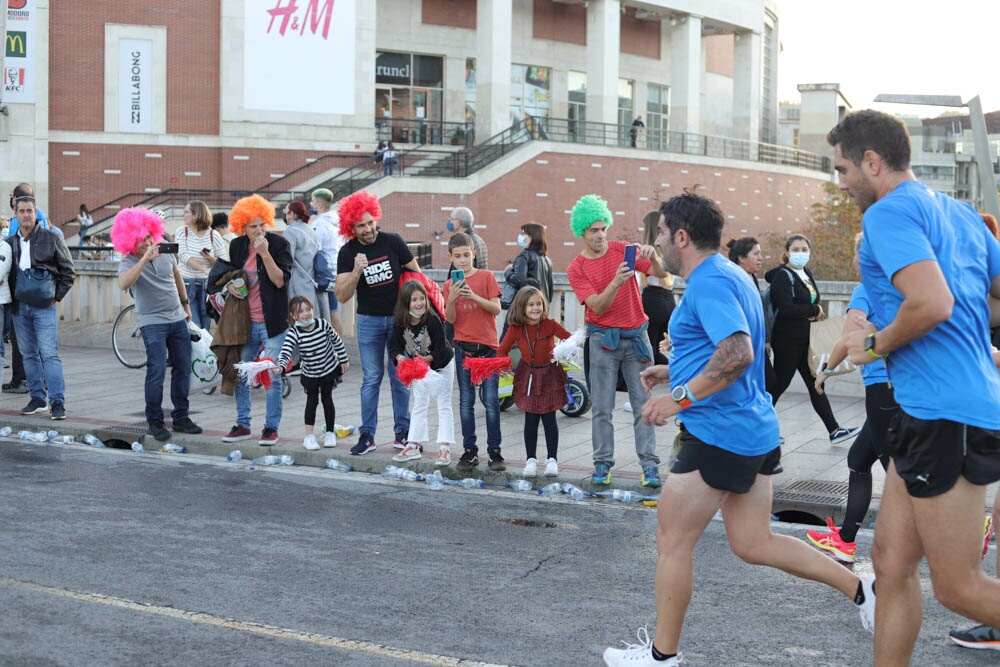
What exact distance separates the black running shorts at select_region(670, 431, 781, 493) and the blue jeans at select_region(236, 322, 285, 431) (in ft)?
19.9

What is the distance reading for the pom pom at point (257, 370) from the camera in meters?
9.82

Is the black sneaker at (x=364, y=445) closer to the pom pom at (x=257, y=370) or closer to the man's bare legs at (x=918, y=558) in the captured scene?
the pom pom at (x=257, y=370)

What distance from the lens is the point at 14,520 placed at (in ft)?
23.6

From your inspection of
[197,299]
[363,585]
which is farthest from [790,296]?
[197,299]

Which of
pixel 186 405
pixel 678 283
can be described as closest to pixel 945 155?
pixel 678 283

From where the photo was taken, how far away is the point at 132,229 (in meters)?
10.2

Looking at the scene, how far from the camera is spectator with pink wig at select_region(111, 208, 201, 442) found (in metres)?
10.3

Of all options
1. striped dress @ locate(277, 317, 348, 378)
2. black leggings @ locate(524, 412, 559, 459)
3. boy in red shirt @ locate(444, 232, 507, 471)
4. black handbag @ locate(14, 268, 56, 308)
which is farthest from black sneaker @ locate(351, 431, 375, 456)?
→ black handbag @ locate(14, 268, 56, 308)

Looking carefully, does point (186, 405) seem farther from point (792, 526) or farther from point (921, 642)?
point (921, 642)

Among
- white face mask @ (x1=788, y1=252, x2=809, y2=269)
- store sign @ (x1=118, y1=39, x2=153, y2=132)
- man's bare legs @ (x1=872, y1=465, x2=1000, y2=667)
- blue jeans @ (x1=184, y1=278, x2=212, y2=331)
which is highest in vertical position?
store sign @ (x1=118, y1=39, x2=153, y2=132)

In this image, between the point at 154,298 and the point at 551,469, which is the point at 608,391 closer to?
the point at 551,469

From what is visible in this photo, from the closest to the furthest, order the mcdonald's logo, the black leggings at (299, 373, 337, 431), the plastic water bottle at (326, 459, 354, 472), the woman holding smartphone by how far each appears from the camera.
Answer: the plastic water bottle at (326, 459, 354, 472) < the black leggings at (299, 373, 337, 431) < the woman holding smartphone < the mcdonald's logo

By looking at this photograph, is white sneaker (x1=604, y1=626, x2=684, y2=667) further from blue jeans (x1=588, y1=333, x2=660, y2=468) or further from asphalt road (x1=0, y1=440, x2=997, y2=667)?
blue jeans (x1=588, y1=333, x2=660, y2=468)

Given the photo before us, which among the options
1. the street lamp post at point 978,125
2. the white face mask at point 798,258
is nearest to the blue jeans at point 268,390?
the white face mask at point 798,258
